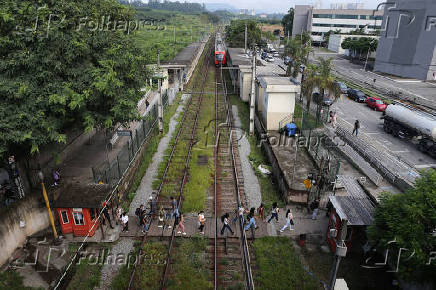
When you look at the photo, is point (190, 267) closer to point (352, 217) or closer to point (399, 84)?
point (352, 217)

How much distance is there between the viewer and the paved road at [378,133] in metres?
22.9

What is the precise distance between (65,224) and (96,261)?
2786 millimetres

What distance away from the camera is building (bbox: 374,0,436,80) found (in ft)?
153

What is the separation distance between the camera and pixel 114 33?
685 inches

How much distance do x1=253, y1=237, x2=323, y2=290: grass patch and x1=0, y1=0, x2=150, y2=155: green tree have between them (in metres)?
9.22

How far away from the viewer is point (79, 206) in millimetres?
14234

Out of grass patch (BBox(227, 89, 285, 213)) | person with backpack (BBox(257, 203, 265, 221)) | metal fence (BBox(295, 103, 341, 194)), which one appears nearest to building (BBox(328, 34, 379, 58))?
grass patch (BBox(227, 89, 285, 213))

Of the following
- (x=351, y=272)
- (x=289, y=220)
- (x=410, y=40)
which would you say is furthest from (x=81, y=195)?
(x=410, y=40)

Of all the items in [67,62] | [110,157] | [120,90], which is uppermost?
[67,62]

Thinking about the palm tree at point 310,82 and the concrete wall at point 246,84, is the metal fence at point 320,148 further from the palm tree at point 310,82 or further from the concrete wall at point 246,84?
the concrete wall at point 246,84

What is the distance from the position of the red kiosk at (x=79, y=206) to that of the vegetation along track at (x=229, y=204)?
228 inches

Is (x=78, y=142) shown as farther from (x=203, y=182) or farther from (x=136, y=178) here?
(x=203, y=182)

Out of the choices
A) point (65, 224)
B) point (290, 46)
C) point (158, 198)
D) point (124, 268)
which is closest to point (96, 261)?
point (124, 268)

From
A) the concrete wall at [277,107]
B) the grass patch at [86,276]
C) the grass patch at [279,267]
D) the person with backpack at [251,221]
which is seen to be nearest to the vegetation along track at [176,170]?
the grass patch at [86,276]
